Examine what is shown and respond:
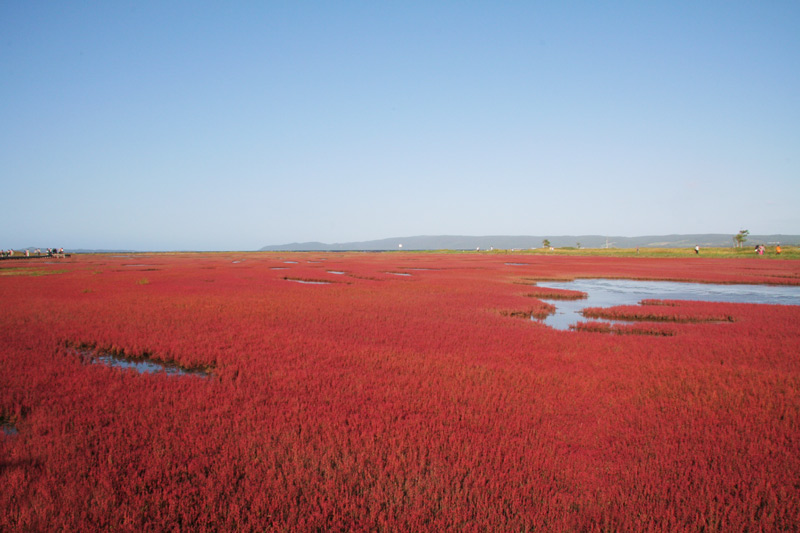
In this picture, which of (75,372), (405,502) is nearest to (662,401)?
(405,502)

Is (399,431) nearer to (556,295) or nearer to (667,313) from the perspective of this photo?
(667,313)

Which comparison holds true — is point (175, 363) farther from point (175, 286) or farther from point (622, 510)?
point (175, 286)

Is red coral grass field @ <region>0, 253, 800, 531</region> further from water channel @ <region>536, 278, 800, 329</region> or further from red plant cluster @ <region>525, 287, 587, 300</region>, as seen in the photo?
red plant cluster @ <region>525, 287, 587, 300</region>

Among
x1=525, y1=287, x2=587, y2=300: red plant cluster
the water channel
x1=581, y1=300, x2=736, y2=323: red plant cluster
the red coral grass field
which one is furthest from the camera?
x1=525, y1=287, x2=587, y2=300: red plant cluster

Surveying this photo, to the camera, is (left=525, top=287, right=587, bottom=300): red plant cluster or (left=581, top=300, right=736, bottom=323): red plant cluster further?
(left=525, top=287, right=587, bottom=300): red plant cluster

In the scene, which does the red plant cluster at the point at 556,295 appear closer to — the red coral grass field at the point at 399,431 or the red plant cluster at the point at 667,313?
the red plant cluster at the point at 667,313

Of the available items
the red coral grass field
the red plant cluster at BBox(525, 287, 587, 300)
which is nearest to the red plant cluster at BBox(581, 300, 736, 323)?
the red coral grass field

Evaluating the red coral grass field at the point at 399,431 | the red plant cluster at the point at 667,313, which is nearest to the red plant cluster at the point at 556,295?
the red plant cluster at the point at 667,313

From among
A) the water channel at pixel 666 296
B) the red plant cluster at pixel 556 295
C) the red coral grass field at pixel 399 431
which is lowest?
the water channel at pixel 666 296

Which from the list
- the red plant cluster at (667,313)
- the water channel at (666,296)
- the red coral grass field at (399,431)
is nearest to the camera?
the red coral grass field at (399,431)
